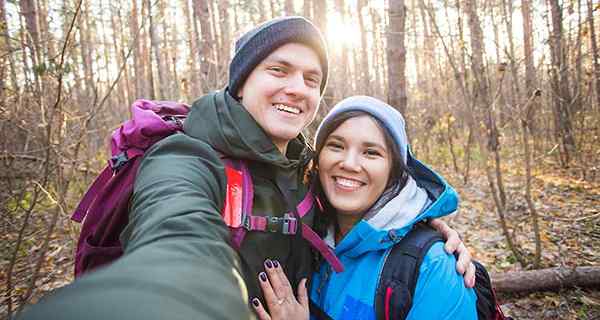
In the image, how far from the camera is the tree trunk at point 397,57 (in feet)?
19.0

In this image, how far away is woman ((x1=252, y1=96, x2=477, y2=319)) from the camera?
4.85 ft

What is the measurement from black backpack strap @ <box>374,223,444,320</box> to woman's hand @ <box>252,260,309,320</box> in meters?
0.37

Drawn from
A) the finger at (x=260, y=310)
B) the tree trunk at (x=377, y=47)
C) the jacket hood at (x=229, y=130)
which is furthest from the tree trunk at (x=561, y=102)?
the tree trunk at (x=377, y=47)

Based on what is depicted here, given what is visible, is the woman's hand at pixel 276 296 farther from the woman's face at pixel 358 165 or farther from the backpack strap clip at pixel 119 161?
the backpack strap clip at pixel 119 161

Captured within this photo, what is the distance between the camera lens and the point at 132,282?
524 mm

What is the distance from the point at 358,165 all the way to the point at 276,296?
769mm

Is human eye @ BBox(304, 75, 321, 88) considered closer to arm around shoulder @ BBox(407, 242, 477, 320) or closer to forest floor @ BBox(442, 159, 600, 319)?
arm around shoulder @ BBox(407, 242, 477, 320)

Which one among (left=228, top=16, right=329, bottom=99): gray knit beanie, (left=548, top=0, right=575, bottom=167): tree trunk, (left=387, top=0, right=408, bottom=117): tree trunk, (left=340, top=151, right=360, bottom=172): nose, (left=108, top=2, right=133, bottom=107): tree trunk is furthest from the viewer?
(left=548, top=0, right=575, bottom=167): tree trunk

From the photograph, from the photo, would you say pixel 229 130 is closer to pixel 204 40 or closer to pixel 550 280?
pixel 550 280

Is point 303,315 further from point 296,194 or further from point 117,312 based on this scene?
point 117,312

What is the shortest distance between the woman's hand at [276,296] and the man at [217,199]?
37mm

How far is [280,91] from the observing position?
66.2 inches

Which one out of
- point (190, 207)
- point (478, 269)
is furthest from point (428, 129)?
point (190, 207)

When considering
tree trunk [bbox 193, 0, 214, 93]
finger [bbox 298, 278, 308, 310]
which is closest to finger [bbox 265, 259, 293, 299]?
finger [bbox 298, 278, 308, 310]
